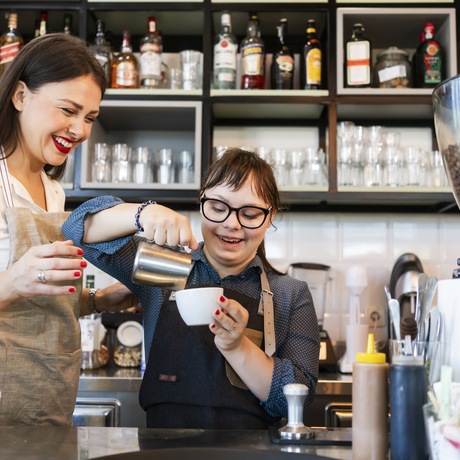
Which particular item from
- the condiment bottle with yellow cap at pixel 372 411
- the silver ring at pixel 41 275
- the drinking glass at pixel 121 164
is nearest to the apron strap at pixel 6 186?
the silver ring at pixel 41 275

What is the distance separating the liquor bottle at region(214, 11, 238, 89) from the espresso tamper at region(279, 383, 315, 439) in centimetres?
161

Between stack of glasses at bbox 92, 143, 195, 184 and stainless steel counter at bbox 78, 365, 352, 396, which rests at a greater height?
stack of glasses at bbox 92, 143, 195, 184

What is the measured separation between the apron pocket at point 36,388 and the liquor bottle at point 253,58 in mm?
1471

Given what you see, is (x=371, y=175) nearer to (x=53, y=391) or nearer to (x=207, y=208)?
(x=207, y=208)

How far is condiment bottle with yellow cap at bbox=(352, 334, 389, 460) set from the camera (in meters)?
0.69

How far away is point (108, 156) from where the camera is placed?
221 centimetres

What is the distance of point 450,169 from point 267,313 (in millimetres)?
518

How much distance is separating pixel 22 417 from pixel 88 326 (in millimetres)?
1022

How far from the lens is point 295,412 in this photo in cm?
83

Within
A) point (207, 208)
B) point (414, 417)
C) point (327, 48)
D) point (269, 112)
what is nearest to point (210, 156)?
point (269, 112)

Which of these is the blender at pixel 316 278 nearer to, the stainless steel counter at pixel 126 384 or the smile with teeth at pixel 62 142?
the stainless steel counter at pixel 126 384

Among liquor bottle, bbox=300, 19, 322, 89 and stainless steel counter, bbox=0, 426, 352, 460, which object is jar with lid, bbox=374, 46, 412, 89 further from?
stainless steel counter, bbox=0, 426, 352, 460

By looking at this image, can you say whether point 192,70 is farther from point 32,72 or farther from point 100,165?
point 32,72

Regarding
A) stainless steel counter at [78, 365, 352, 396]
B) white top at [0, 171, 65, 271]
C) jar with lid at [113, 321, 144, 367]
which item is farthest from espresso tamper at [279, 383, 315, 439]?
jar with lid at [113, 321, 144, 367]
